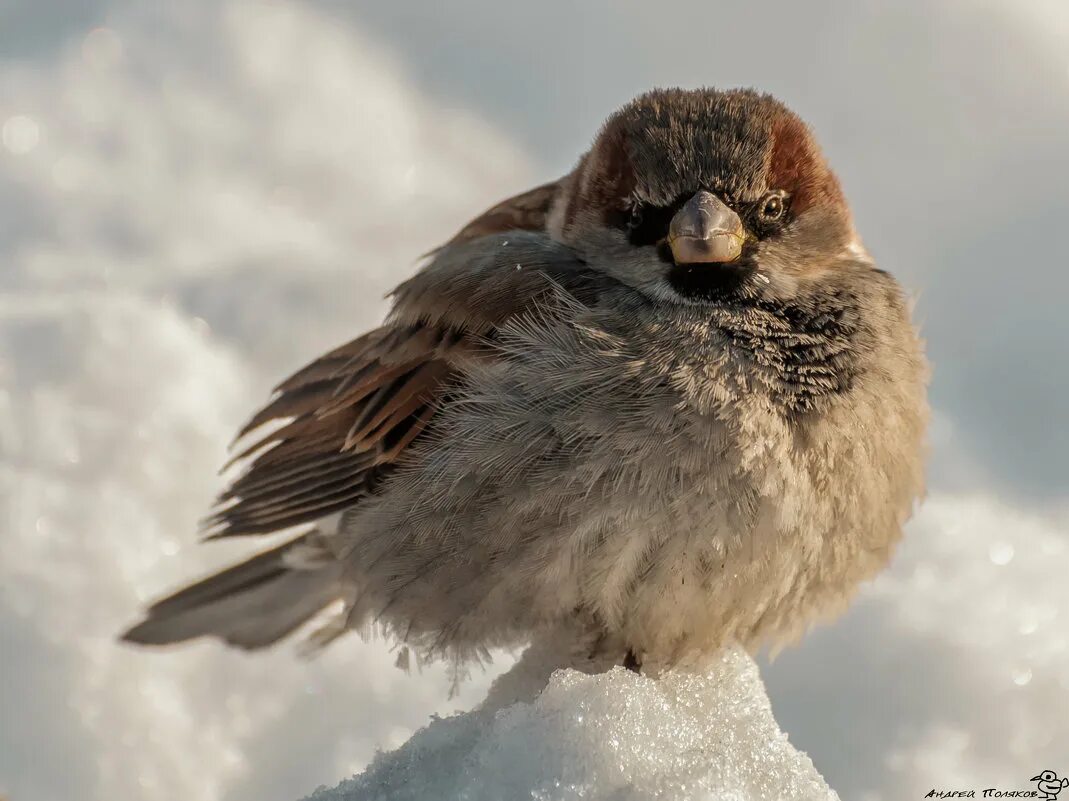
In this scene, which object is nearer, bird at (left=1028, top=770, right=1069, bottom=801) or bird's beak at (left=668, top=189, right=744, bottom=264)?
bird's beak at (left=668, top=189, right=744, bottom=264)

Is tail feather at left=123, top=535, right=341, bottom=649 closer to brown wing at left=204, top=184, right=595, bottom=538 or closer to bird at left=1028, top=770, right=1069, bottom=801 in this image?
brown wing at left=204, top=184, right=595, bottom=538

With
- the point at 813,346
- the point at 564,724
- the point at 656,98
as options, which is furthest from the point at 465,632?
the point at 656,98

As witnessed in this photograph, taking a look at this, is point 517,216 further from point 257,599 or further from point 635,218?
point 257,599

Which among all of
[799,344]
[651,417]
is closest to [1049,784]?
[799,344]

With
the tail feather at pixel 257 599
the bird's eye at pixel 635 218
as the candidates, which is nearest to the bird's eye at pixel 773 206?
the bird's eye at pixel 635 218

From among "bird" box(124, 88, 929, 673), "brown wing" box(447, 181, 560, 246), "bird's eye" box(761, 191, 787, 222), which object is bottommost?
"bird" box(124, 88, 929, 673)

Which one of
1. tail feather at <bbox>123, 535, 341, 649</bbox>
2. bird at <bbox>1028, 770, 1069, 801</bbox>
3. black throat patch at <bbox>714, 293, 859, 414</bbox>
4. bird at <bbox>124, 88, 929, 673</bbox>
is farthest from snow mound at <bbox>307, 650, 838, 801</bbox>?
tail feather at <bbox>123, 535, 341, 649</bbox>
